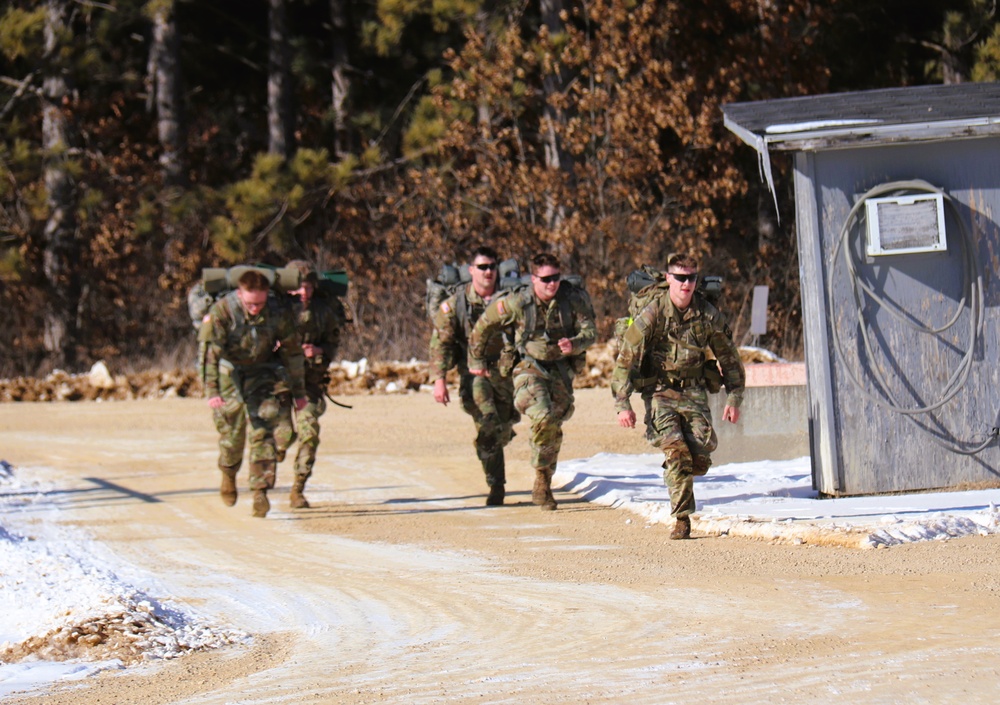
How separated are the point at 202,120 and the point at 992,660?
83.3 ft

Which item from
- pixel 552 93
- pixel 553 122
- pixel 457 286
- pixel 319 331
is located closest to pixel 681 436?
pixel 457 286

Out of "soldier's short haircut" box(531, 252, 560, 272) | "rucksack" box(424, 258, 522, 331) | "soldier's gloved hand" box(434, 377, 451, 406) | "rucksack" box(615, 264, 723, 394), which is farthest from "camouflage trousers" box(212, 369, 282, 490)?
"rucksack" box(615, 264, 723, 394)

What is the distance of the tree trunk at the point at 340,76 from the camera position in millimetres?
28281

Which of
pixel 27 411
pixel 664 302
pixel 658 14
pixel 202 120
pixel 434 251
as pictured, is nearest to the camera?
pixel 664 302

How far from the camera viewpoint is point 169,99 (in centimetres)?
2766

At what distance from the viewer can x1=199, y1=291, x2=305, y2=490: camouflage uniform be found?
420 inches

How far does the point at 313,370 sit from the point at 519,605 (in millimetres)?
4640

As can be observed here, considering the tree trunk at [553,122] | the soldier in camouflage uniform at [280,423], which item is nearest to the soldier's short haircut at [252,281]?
the soldier in camouflage uniform at [280,423]

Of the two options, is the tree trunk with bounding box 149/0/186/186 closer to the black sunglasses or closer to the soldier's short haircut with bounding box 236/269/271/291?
the soldier's short haircut with bounding box 236/269/271/291

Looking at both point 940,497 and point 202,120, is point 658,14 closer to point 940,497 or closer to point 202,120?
point 202,120

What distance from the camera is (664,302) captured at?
29.9 ft

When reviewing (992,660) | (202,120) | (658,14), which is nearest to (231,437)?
(992,660)

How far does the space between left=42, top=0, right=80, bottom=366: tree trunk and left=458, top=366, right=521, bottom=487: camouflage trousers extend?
643 inches

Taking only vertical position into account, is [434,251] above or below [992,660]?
above
